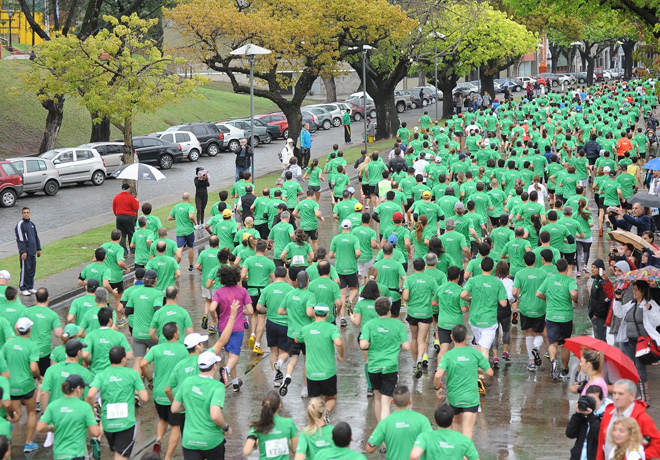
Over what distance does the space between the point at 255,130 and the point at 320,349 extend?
33556mm

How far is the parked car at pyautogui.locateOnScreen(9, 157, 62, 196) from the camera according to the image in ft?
97.3

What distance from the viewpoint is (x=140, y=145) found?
35531 mm

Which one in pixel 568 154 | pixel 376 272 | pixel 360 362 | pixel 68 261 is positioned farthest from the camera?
pixel 568 154

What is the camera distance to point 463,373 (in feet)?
30.7

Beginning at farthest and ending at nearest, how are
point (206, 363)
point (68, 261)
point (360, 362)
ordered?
1. point (68, 261)
2. point (360, 362)
3. point (206, 363)

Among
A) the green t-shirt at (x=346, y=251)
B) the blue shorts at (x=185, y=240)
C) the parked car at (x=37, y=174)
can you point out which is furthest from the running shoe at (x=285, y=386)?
the parked car at (x=37, y=174)

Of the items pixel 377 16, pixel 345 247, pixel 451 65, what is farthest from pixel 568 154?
pixel 451 65

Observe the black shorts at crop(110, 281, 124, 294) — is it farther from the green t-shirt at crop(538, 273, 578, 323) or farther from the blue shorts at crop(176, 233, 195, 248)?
the green t-shirt at crop(538, 273, 578, 323)

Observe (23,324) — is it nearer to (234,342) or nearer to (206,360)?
(234,342)

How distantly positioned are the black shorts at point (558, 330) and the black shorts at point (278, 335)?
350 cm

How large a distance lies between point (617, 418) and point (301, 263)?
752 cm

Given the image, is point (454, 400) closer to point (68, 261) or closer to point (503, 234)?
point (503, 234)

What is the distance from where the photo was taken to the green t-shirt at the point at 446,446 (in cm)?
738

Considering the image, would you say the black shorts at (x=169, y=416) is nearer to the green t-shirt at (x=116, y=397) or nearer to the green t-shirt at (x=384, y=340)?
the green t-shirt at (x=116, y=397)
